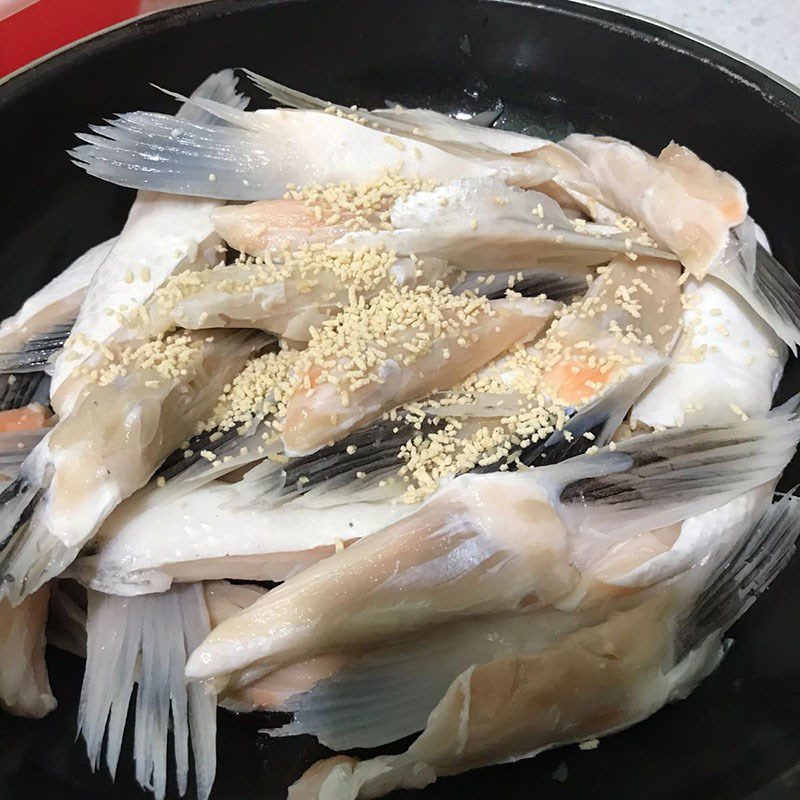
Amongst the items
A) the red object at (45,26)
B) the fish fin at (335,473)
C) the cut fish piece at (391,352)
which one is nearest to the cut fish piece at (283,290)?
the cut fish piece at (391,352)

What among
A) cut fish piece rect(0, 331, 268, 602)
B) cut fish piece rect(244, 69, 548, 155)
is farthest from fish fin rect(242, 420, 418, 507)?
cut fish piece rect(244, 69, 548, 155)

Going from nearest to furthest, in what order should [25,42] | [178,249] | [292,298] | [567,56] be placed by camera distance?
1. [292,298]
2. [178,249]
3. [567,56]
4. [25,42]

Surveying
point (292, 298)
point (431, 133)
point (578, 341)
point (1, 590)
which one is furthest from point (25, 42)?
point (578, 341)

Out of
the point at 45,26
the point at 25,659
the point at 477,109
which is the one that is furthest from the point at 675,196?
the point at 45,26

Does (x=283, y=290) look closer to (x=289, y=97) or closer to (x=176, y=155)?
(x=176, y=155)

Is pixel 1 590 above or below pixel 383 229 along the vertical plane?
below

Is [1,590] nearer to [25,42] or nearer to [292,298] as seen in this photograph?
[292,298]

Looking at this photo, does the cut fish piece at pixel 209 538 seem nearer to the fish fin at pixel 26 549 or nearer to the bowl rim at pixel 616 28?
the fish fin at pixel 26 549
